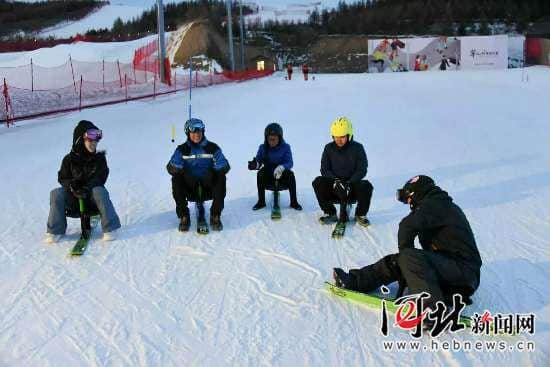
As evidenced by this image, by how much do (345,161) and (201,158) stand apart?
1.58 metres

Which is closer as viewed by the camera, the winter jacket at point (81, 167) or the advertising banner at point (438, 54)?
the winter jacket at point (81, 167)

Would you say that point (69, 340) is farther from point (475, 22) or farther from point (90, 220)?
point (475, 22)

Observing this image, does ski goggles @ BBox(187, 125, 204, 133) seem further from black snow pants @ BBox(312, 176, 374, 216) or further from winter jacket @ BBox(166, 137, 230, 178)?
black snow pants @ BBox(312, 176, 374, 216)

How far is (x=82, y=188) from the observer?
5.87m

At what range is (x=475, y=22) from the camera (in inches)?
2975

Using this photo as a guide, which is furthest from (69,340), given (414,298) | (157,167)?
(157,167)

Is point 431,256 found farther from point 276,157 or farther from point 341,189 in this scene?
point 276,157

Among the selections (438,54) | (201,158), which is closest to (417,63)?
(438,54)

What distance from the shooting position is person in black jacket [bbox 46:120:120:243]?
5879mm

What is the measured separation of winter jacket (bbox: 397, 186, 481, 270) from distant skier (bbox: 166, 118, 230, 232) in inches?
102

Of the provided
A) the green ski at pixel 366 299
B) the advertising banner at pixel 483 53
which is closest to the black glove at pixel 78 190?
the green ski at pixel 366 299

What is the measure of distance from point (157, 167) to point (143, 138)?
323cm

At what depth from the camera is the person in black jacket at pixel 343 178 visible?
639 centimetres

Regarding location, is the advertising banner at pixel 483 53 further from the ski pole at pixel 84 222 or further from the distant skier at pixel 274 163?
the ski pole at pixel 84 222
